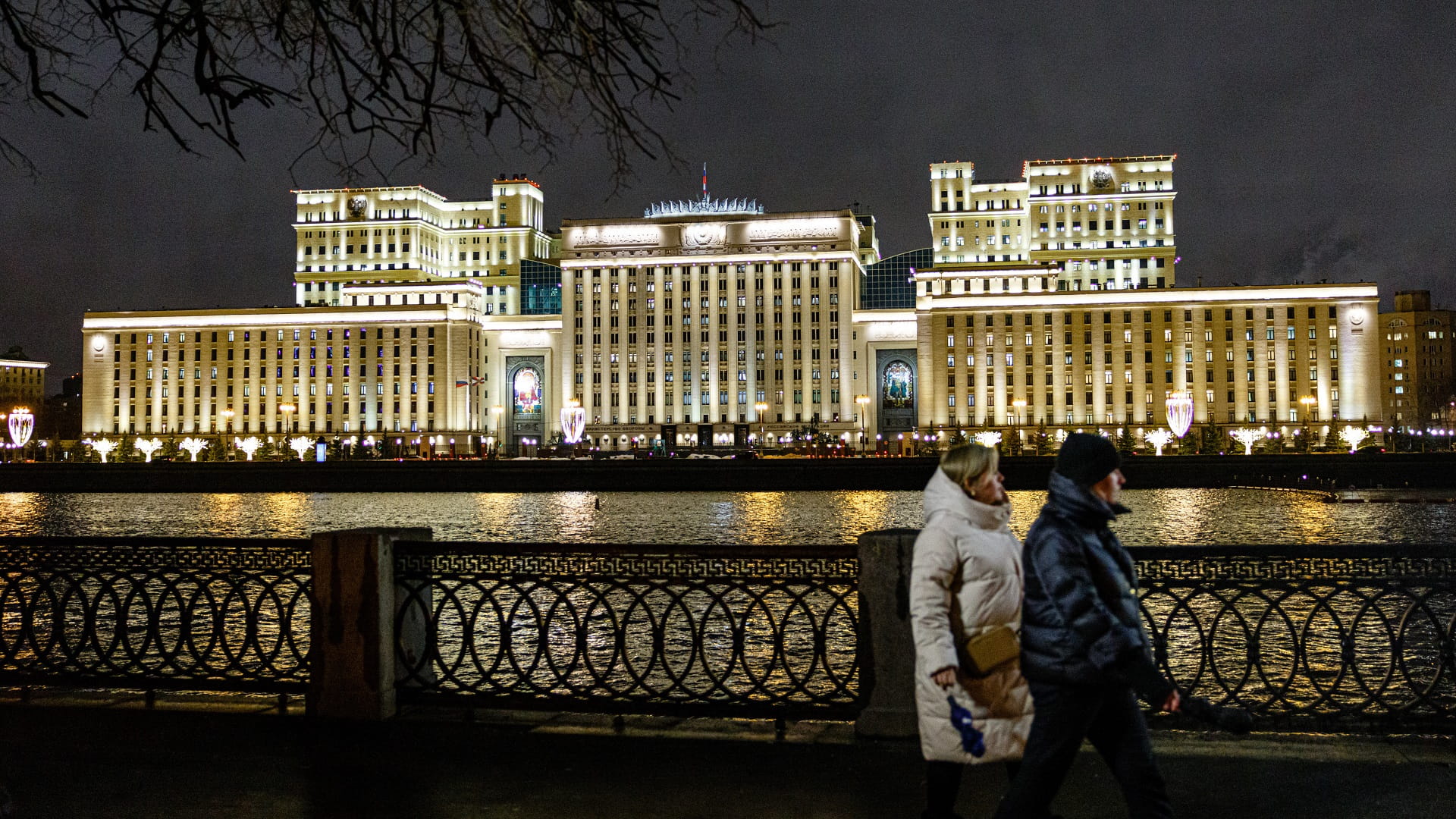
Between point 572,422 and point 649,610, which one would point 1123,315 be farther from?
point 649,610

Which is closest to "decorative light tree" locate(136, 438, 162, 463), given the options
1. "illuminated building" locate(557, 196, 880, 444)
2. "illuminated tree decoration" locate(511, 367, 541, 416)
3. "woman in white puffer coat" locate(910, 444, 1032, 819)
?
"illuminated tree decoration" locate(511, 367, 541, 416)

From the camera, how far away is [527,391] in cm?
12425

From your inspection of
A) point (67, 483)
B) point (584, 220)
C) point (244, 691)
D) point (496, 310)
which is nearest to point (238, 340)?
point (496, 310)

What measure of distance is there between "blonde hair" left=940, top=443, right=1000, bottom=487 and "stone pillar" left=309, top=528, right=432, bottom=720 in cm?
404

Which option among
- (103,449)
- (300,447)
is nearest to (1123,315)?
(300,447)

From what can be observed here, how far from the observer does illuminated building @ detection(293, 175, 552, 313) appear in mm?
127438

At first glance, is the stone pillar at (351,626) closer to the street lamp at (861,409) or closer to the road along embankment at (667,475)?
the road along embankment at (667,475)

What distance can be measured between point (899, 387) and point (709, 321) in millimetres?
22093

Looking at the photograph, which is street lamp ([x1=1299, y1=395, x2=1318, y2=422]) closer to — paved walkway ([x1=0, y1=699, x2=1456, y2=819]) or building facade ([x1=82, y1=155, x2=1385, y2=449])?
building facade ([x1=82, y1=155, x2=1385, y2=449])

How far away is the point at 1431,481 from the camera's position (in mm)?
48344

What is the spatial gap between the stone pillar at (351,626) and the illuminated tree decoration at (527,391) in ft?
386

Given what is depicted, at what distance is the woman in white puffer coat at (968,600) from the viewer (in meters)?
4.15

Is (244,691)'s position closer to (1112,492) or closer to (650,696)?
(650,696)

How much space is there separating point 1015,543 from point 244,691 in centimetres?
551
